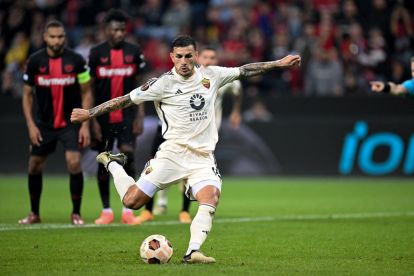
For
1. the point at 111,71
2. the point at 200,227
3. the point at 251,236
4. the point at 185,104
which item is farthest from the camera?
the point at 111,71

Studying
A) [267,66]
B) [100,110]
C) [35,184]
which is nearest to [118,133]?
[35,184]

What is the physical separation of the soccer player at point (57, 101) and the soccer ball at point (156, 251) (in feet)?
12.1

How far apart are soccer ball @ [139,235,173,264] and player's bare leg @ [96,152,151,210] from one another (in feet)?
2.15

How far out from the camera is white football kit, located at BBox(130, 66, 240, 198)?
29.4 feet

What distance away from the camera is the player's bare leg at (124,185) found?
9.12m

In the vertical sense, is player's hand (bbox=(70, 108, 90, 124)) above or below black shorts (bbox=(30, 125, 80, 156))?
above

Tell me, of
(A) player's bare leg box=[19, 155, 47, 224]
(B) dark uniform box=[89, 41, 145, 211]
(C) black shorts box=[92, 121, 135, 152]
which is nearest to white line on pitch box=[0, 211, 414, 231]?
(A) player's bare leg box=[19, 155, 47, 224]

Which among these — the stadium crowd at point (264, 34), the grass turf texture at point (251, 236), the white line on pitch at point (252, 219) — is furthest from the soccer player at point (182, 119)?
the stadium crowd at point (264, 34)

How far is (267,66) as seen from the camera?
9203mm

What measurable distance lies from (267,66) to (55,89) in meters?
4.04

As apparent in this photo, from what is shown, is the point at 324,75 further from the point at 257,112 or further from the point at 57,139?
the point at 57,139

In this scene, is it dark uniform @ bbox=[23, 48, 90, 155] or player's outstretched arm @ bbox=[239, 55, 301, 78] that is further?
dark uniform @ bbox=[23, 48, 90, 155]

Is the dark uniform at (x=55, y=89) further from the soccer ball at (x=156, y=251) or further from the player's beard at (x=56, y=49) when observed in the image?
the soccer ball at (x=156, y=251)

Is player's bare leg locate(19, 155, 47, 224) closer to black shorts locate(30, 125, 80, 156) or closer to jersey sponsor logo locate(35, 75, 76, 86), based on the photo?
black shorts locate(30, 125, 80, 156)
